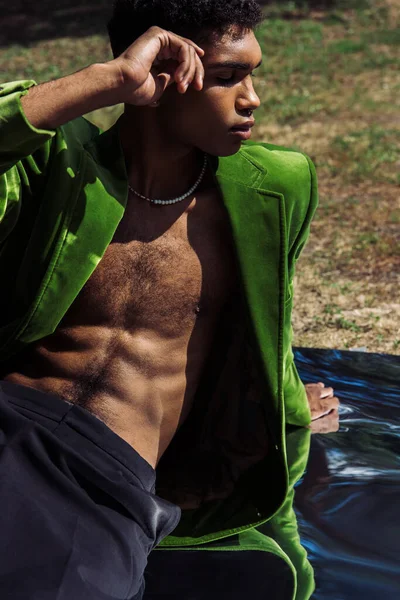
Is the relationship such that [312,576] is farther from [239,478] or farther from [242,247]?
[242,247]

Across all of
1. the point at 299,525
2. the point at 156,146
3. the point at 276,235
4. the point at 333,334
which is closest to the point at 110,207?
the point at 156,146

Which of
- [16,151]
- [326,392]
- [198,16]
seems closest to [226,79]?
[198,16]

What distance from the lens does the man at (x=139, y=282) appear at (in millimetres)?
2514

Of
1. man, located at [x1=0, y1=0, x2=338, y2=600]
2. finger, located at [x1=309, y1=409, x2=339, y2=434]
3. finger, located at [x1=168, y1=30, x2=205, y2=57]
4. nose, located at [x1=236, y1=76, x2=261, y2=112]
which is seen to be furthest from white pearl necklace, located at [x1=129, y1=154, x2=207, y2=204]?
finger, located at [x1=309, y1=409, x2=339, y2=434]

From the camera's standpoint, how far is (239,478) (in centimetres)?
318

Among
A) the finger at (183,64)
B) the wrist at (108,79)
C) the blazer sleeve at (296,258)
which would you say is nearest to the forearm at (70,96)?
the wrist at (108,79)

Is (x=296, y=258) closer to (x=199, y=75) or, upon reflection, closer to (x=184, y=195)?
(x=184, y=195)

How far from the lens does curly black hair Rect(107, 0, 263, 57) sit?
2680 millimetres

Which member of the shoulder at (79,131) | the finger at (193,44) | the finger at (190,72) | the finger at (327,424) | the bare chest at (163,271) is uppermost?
the finger at (193,44)

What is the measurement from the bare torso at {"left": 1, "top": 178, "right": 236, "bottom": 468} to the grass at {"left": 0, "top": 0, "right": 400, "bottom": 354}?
2090 mm

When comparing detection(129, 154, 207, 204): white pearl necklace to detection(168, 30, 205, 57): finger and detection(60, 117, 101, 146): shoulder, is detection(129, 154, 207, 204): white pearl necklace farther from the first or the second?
detection(168, 30, 205, 57): finger

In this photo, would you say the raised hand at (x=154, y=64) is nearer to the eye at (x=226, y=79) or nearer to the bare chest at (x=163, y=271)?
the eye at (x=226, y=79)

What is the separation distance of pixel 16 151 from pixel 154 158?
527mm

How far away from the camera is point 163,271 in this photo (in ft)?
9.44
